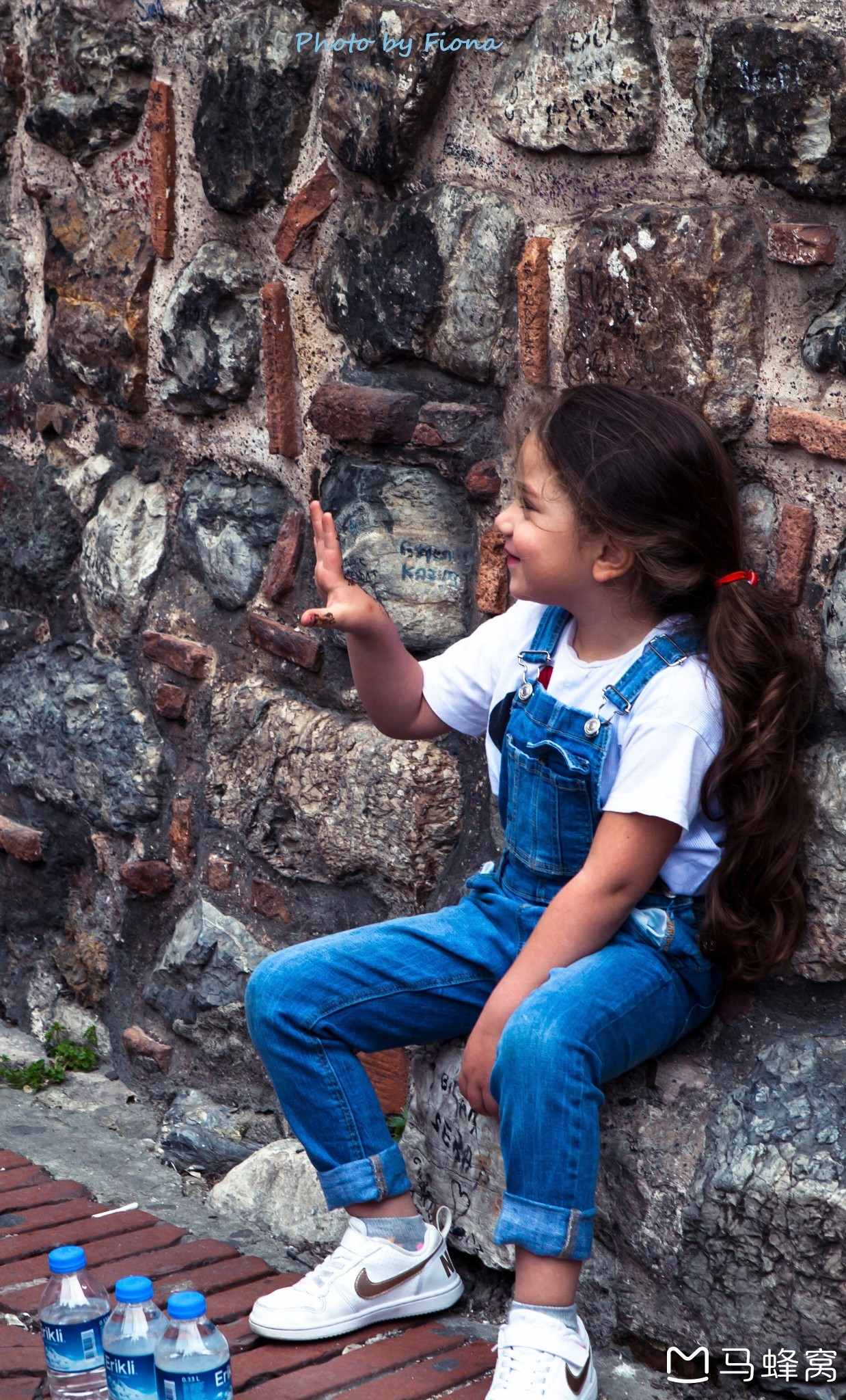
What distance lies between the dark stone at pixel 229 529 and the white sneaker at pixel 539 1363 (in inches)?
50.3

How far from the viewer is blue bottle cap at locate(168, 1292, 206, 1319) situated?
152 cm

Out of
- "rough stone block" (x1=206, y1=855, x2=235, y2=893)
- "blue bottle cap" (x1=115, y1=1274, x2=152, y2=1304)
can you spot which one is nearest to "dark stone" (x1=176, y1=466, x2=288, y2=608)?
"rough stone block" (x1=206, y1=855, x2=235, y2=893)

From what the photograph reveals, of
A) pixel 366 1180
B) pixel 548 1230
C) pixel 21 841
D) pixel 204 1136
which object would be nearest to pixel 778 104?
pixel 548 1230

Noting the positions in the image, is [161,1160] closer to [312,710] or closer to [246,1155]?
[246,1155]

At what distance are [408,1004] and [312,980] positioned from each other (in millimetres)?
131

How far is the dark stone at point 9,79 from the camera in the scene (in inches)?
108

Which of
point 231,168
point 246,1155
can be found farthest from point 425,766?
point 231,168

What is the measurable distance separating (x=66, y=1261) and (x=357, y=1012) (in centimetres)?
49

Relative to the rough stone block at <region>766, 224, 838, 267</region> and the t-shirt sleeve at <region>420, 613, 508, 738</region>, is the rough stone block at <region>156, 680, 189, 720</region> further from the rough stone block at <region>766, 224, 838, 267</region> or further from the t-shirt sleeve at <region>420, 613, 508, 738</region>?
the rough stone block at <region>766, 224, 838, 267</region>

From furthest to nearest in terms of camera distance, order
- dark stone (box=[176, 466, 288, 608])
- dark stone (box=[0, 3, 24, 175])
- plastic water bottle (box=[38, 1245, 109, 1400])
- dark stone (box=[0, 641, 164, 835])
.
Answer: dark stone (box=[0, 3, 24, 175]) → dark stone (box=[0, 641, 164, 835]) → dark stone (box=[176, 466, 288, 608]) → plastic water bottle (box=[38, 1245, 109, 1400])

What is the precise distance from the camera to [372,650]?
6.57 ft

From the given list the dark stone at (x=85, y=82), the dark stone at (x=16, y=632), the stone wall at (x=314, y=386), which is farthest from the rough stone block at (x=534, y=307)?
the dark stone at (x=16, y=632)

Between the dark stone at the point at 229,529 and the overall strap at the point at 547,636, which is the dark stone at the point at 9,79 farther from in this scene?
the overall strap at the point at 547,636

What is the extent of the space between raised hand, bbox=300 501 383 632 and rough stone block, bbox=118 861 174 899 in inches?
33.6
